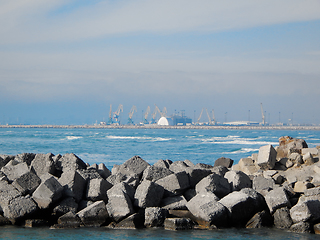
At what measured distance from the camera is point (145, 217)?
7121 mm

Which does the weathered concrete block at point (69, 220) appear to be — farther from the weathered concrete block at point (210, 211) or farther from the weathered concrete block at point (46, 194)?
the weathered concrete block at point (210, 211)

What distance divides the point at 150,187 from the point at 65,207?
1769mm

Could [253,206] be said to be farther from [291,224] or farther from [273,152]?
[273,152]

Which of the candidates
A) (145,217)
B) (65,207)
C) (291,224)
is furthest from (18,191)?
(291,224)

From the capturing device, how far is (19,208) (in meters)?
7.12

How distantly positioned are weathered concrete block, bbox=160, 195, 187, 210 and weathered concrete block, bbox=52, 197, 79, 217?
182cm

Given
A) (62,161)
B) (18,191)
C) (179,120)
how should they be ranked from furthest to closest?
1. (179,120)
2. (62,161)
3. (18,191)

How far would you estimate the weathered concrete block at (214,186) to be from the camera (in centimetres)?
780

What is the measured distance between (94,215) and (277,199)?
3721 mm

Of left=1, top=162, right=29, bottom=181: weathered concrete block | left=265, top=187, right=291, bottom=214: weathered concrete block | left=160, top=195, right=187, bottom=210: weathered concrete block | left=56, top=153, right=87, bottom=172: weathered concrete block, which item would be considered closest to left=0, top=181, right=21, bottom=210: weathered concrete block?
left=1, top=162, right=29, bottom=181: weathered concrete block

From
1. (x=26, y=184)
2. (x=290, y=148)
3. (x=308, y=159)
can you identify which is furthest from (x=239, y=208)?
(x=290, y=148)

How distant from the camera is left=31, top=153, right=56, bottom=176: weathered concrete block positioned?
9.09 meters

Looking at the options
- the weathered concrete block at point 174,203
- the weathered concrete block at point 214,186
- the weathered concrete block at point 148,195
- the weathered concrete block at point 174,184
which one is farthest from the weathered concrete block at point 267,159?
the weathered concrete block at point 148,195

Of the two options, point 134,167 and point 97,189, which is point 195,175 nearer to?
point 134,167
